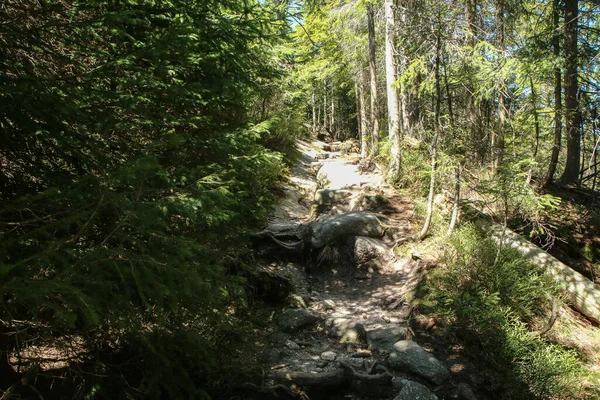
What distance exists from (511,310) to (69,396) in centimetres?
644

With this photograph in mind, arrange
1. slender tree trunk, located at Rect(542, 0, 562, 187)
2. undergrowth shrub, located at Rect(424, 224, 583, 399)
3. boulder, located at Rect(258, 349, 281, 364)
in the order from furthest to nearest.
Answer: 1. slender tree trunk, located at Rect(542, 0, 562, 187)
2. boulder, located at Rect(258, 349, 281, 364)
3. undergrowth shrub, located at Rect(424, 224, 583, 399)

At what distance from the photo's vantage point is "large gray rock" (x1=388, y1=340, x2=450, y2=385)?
Result: 472 cm

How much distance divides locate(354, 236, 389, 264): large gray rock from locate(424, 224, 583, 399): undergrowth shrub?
5.77 ft

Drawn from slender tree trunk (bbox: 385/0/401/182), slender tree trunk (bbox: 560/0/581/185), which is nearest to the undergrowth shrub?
slender tree trunk (bbox: 560/0/581/185)

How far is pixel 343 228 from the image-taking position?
9102 millimetres

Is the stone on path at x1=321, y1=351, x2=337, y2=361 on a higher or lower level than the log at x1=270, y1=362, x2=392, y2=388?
lower

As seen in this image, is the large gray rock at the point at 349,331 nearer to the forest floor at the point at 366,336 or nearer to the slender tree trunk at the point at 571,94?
the forest floor at the point at 366,336

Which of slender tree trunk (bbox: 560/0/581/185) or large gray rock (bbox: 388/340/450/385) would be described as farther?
slender tree trunk (bbox: 560/0/581/185)

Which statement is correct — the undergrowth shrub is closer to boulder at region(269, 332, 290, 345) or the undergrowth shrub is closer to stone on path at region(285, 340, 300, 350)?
stone on path at region(285, 340, 300, 350)

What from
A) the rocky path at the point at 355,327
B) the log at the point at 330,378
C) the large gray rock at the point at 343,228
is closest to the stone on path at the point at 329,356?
the rocky path at the point at 355,327

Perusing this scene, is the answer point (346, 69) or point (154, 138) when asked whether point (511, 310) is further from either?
point (346, 69)

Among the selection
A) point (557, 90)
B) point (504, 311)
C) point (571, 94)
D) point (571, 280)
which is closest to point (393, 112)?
point (557, 90)

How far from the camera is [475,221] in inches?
341

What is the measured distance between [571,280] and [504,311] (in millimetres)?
2528
